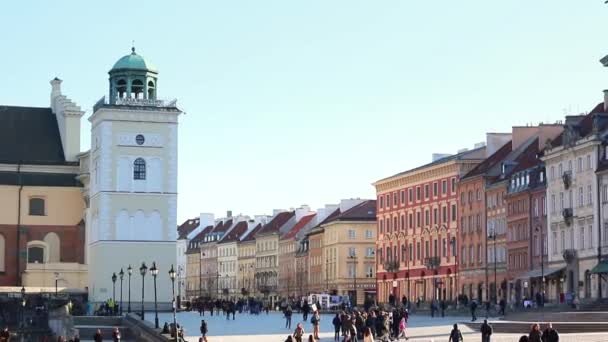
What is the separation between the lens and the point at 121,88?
96.8 metres

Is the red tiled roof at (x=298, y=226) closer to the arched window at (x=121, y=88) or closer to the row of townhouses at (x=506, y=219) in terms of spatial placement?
the row of townhouses at (x=506, y=219)

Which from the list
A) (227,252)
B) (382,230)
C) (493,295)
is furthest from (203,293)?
(493,295)

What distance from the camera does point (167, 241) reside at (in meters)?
95.6

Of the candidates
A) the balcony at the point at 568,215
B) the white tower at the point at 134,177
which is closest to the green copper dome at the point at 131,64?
the white tower at the point at 134,177

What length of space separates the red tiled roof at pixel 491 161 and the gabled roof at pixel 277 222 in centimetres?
5852

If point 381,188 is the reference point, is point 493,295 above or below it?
below

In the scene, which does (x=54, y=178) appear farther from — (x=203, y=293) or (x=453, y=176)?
(x=203, y=293)

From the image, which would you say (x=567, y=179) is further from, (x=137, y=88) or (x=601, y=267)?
(x=137, y=88)

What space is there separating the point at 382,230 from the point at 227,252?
→ 56235mm

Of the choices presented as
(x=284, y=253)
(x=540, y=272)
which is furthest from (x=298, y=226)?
(x=540, y=272)

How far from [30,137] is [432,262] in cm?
2970

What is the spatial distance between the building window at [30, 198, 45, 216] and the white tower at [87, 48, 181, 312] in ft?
27.5

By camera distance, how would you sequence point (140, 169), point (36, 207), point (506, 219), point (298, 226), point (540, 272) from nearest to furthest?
1. point (540, 272)
2. point (506, 219)
3. point (140, 169)
4. point (36, 207)
5. point (298, 226)

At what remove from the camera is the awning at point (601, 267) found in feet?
245
